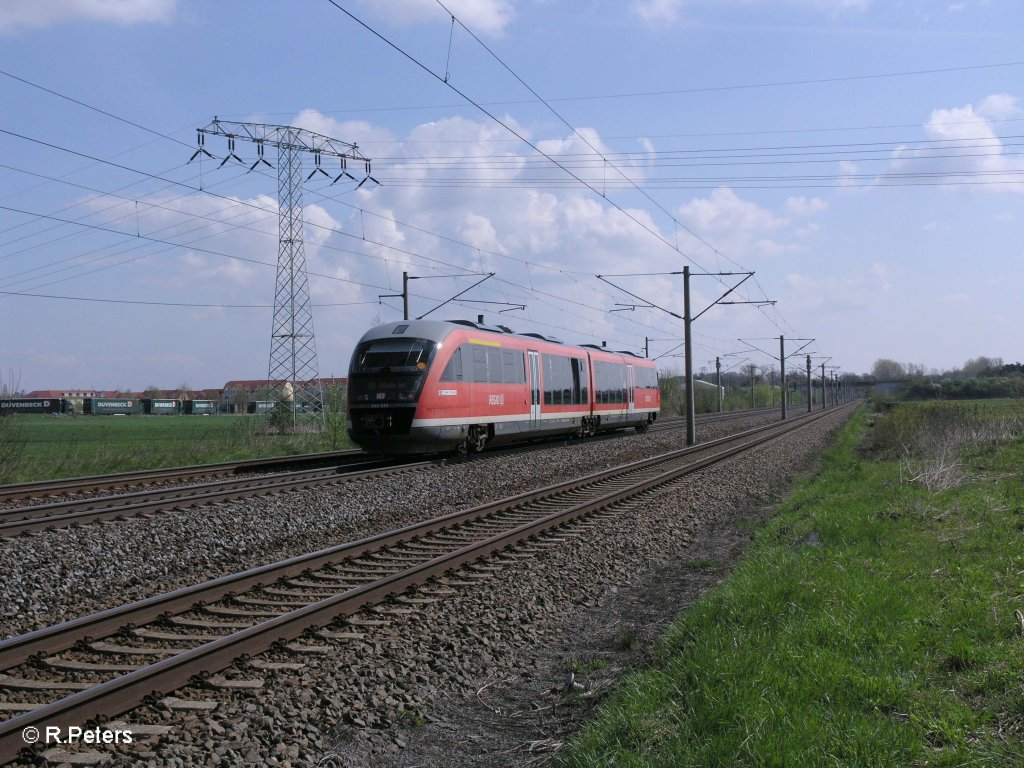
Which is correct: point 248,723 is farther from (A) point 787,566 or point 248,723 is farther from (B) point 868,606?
(A) point 787,566

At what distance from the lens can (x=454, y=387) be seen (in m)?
20.1

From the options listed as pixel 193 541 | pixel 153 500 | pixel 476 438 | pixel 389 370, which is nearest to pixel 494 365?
pixel 476 438

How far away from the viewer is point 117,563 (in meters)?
9.61

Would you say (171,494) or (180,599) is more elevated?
(171,494)

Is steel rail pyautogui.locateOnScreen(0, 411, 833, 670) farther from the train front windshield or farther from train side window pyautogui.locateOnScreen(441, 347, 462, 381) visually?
train side window pyautogui.locateOnScreen(441, 347, 462, 381)

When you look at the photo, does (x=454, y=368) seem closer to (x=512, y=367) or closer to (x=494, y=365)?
(x=494, y=365)

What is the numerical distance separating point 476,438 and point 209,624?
1496 cm

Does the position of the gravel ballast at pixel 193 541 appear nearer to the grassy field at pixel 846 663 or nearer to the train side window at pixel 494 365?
the train side window at pixel 494 365

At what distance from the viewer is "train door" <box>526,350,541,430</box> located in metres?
24.9

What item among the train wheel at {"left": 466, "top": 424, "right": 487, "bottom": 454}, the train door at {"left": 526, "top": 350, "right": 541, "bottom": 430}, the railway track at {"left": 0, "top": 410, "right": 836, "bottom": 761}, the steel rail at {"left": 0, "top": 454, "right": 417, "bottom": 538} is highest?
the train door at {"left": 526, "top": 350, "right": 541, "bottom": 430}

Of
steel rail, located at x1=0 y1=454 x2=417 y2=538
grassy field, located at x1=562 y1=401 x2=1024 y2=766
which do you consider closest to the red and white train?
steel rail, located at x1=0 y1=454 x2=417 y2=538

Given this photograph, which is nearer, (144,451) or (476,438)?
(476,438)

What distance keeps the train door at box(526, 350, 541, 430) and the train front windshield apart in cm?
578

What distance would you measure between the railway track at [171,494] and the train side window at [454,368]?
6.72 feet
